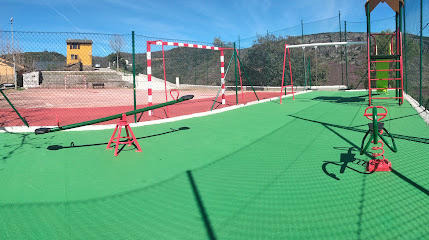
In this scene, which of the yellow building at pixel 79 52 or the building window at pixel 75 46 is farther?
the building window at pixel 75 46

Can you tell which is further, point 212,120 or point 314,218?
point 212,120

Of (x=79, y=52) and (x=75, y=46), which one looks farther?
(x=75, y=46)

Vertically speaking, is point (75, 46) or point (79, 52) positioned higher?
point (75, 46)

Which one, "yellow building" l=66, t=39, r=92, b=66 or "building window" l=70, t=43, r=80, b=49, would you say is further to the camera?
"building window" l=70, t=43, r=80, b=49

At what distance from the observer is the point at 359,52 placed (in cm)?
4519

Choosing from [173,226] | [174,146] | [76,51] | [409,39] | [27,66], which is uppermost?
[76,51]

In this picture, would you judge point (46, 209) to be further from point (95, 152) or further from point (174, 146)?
point (174, 146)

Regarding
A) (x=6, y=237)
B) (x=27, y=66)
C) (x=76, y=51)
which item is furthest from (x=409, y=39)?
(x=76, y=51)

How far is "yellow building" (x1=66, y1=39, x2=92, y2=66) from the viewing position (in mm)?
50469

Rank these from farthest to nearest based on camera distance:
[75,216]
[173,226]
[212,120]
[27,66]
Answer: [27,66] → [212,120] → [75,216] → [173,226]

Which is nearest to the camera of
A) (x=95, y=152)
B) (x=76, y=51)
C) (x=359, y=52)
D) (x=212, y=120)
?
(x=95, y=152)

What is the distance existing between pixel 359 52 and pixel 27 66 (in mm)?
42898

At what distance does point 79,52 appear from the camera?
51.5 meters

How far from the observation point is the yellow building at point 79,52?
50.5 meters
